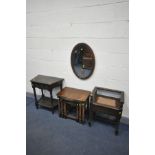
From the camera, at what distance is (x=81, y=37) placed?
295 centimetres

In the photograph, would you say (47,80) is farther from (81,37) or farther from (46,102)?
(81,37)

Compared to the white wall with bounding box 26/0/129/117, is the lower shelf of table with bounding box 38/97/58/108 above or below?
below

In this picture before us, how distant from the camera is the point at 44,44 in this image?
135 inches

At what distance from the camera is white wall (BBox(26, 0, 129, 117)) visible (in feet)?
8.63

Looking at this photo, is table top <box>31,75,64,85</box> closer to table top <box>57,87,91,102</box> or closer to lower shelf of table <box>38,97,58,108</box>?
table top <box>57,87,91,102</box>

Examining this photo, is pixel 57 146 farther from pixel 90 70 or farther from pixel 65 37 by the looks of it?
pixel 65 37

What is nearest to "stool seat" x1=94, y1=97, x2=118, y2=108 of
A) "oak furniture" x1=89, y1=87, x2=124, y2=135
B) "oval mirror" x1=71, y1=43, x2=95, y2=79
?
"oak furniture" x1=89, y1=87, x2=124, y2=135

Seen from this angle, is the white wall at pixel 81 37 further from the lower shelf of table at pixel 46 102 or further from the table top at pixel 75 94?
the lower shelf of table at pixel 46 102

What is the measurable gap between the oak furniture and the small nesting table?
0.46ft

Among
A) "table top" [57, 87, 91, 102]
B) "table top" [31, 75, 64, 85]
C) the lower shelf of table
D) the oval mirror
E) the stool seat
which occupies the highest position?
the oval mirror

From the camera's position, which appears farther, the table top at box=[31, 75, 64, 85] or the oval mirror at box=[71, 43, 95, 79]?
the table top at box=[31, 75, 64, 85]

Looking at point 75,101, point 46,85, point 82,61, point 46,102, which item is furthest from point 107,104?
point 46,102

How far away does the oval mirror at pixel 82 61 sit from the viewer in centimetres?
293
